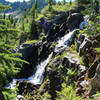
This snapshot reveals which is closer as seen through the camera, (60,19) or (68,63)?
(68,63)

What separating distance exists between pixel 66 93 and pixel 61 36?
2347 cm

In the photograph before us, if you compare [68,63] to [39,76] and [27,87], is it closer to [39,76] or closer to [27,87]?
[27,87]

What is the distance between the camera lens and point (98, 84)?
1221 centimetres

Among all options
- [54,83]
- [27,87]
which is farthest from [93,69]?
[27,87]

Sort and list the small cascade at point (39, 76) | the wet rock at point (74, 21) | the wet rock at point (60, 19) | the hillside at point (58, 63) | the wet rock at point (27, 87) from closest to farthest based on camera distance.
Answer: the hillside at point (58, 63), the wet rock at point (27, 87), the small cascade at point (39, 76), the wet rock at point (74, 21), the wet rock at point (60, 19)

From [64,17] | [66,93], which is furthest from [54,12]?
[66,93]

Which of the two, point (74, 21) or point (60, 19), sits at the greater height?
point (74, 21)

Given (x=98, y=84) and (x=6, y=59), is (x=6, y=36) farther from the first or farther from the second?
(x=98, y=84)

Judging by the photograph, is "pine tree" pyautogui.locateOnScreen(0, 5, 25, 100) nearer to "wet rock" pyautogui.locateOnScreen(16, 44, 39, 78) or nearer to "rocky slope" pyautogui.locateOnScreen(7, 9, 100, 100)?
"rocky slope" pyautogui.locateOnScreen(7, 9, 100, 100)

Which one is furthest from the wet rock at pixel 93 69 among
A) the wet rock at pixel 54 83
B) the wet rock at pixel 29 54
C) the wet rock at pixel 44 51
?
the wet rock at pixel 29 54

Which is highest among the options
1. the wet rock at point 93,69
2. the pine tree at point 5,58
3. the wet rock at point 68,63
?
the pine tree at point 5,58

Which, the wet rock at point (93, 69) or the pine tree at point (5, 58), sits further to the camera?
the wet rock at point (93, 69)

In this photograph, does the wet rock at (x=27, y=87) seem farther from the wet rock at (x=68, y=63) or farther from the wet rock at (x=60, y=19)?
the wet rock at (x=60, y=19)

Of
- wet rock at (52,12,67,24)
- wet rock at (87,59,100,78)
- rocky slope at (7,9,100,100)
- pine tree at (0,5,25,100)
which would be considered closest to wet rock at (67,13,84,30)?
rocky slope at (7,9,100,100)
